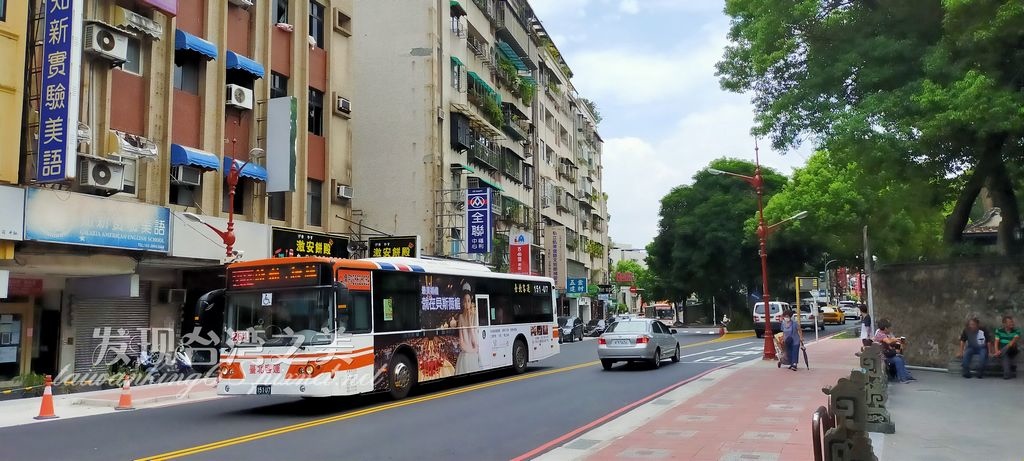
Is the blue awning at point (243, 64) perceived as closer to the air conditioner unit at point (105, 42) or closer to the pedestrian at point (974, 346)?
the air conditioner unit at point (105, 42)

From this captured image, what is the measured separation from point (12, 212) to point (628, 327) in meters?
16.0

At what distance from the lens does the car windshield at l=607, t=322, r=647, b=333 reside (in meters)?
21.9

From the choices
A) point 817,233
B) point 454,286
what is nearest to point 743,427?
point 454,286

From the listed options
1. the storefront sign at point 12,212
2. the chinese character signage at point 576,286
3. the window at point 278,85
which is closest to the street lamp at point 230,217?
the window at point 278,85

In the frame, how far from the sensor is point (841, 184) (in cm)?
3944

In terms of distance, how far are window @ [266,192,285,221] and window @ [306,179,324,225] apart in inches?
53.0

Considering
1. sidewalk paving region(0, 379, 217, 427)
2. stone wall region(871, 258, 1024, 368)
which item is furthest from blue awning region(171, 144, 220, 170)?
stone wall region(871, 258, 1024, 368)

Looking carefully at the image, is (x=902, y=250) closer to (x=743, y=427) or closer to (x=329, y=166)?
(x=329, y=166)

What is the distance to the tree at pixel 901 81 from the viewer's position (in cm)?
1481

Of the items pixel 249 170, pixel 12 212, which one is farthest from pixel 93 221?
pixel 249 170

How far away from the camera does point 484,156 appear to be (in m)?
40.9

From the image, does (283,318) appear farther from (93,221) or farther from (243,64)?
(243,64)

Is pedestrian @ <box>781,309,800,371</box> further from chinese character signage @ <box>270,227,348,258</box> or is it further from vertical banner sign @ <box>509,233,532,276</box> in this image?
vertical banner sign @ <box>509,233,532,276</box>

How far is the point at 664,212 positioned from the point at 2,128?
50.7m
